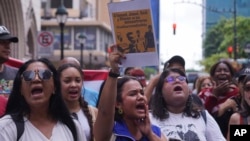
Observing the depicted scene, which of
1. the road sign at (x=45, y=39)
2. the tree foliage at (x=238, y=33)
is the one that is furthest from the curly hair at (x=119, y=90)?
the tree foliage at (x=238, y=33)

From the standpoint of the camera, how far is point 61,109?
15.0 feet

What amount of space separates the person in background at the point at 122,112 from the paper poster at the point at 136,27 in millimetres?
257

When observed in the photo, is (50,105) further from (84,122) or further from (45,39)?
(45,39)

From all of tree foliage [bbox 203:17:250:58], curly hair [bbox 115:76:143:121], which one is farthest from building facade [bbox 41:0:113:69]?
curly hair [bbox 115:76:143:121]

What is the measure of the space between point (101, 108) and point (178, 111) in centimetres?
114

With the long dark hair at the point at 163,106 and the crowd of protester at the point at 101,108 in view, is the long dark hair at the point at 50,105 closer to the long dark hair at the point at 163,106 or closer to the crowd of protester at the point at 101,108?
the crowd of protester at the point at 101,108

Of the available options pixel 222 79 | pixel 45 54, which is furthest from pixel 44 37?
pixel 222 79

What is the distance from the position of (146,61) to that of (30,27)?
2468cm

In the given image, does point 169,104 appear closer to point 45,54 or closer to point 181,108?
point 181,108

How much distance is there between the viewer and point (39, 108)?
175 inches

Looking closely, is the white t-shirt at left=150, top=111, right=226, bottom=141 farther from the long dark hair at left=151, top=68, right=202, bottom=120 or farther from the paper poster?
the paper poster

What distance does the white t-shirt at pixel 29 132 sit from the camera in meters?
4.21

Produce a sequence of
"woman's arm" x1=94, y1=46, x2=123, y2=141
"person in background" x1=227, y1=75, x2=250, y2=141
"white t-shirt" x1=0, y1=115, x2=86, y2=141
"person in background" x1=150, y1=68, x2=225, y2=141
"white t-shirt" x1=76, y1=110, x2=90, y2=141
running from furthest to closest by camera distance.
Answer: "person in background" x1=227, y1=75, x2=250, y2=141
"person in background" x1=150, y1=68, x2=225, y2=141
"white t-shirt" x1=76, y1=110, x2=90, y2=141
"woman's arm" x1=94, y1=46, x2=123, y2=141
"white t-shirt" x1=0, y1=115, x2=86, y2=141

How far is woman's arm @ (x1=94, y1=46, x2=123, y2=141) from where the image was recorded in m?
4.65
